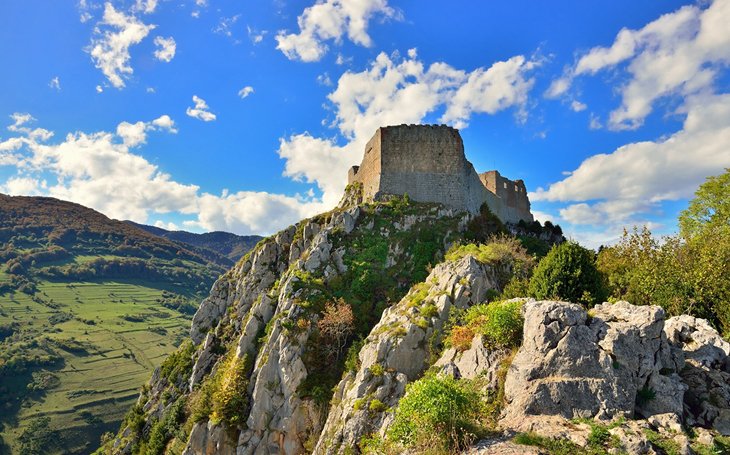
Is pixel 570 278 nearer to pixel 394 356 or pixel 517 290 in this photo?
pixel 517 290

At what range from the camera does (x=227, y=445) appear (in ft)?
89.2

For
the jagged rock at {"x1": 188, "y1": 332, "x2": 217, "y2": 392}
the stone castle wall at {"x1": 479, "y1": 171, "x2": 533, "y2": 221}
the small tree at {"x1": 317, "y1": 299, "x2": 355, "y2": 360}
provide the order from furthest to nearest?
the stone castle wall at {"x1": 479, "y1": 171, "x2": 533, "y2": 221} < the jagged rock at {"x1": 188, "y1": 332, "x2": 217, "y2": 392} < the small tree at {"x1": 317, "y1": 299, "x2": 355, "y2": 360}

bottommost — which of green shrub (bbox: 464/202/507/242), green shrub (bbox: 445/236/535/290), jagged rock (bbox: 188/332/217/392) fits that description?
jagged rock (bbox: 188/332/217/392)

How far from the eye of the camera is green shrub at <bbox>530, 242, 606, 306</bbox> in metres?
18.5

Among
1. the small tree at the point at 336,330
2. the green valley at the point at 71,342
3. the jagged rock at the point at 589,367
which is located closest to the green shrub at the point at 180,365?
the small tree at the point at 336,330

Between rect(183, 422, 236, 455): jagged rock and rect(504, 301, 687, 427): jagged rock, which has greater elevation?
rect(504, 301, 687, 427): jagged rock

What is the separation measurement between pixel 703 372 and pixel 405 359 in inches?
486

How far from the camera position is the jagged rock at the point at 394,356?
18953 mm

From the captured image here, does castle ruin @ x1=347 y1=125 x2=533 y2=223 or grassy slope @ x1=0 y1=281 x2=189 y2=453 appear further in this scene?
grassy slope @ x1=0 y1=281 x2=189 y2=453

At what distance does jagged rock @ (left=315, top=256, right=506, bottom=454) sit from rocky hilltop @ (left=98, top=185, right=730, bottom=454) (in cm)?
9

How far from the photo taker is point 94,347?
5079 inches

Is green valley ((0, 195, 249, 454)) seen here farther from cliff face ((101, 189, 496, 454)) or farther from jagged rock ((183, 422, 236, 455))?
jagged rock ((183, 422, 236, 455))

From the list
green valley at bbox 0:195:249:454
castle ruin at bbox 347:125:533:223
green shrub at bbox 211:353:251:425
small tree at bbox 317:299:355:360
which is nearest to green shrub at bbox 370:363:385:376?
small tree at bbox 317:299:355:360

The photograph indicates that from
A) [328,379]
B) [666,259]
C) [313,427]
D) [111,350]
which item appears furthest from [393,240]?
[111,350]
